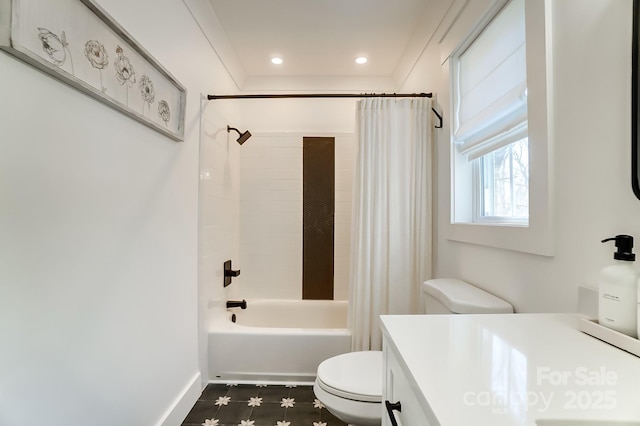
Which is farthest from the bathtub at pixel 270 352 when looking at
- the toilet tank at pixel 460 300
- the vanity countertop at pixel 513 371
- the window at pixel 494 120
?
the vanity countertop at pixel 513 371

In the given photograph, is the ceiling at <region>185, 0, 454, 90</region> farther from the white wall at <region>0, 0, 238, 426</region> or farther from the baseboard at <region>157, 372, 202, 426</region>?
the baseboard at <region>157, 372, 202, 426</region>

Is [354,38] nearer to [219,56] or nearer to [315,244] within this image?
[219,56]

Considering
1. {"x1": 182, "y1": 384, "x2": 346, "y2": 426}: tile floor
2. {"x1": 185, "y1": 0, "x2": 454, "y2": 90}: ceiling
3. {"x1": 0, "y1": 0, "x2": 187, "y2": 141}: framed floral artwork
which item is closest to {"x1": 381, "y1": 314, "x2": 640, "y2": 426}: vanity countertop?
{"x1": 0, "y1": 0, "x2": 187, "y2": 141}: framed floral artwork

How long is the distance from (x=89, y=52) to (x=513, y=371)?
4.50 feet

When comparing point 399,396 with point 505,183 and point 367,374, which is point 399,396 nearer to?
point 367,374

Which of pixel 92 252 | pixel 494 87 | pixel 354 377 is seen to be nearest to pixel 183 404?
pixel 354 377

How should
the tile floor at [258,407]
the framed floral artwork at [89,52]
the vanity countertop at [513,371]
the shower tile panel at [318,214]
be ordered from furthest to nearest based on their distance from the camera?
the shower tile panel at [318,214], the tile floor at [258,407], the framed floral artwork at [89,52], the vanity countertop at [513,371]

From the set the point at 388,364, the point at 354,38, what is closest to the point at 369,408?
the point at 388,364

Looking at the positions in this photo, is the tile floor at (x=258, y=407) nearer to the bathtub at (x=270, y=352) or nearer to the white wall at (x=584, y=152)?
the bathtub at (x=270, y=352)

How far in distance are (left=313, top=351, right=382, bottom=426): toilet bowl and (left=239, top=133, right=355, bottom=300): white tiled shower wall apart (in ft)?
4.92

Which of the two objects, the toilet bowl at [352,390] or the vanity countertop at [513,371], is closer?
the vanity countertop at [513,371]

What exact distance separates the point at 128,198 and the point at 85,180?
0.75ft

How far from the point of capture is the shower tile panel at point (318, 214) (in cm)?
291

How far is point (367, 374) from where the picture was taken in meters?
1.36
